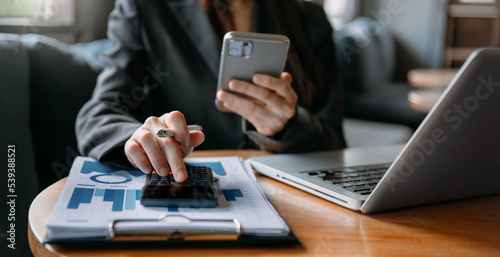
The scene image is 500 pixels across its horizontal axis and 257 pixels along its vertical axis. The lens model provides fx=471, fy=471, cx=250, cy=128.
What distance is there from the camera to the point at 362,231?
0.54 meters

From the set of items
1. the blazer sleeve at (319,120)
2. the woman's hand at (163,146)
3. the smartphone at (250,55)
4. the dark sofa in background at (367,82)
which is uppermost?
the smartphone at (250,55)

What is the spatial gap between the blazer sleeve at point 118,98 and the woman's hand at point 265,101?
0.59 ft

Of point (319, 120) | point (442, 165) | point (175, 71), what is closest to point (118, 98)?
point (175, 71)

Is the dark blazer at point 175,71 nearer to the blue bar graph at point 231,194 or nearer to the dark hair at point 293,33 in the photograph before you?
the dark hair at point 293,33

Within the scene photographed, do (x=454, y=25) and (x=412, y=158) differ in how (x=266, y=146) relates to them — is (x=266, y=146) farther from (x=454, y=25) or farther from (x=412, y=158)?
(x=454, y=25)

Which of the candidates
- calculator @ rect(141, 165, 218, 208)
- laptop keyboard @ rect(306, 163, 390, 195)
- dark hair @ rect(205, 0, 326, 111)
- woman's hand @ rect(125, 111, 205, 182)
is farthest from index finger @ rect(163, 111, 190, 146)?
dark hair @ rect(205, 0, 326, 111)

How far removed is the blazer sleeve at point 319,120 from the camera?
3.15 ft

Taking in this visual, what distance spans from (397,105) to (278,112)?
2465 millimetres

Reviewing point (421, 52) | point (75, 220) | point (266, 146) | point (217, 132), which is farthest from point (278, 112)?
point (421, 52)

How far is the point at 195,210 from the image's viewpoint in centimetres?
54

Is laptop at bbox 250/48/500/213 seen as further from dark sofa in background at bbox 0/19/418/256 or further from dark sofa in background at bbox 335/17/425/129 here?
dark sofa in background at bbox 335/17/425/129

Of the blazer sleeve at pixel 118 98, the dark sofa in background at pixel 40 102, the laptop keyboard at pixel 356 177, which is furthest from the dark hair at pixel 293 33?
the laptop keyboard at pixel 356 177

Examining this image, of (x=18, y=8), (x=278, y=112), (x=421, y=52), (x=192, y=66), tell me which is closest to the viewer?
(x=278, y=112)

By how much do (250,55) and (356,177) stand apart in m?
0.29
